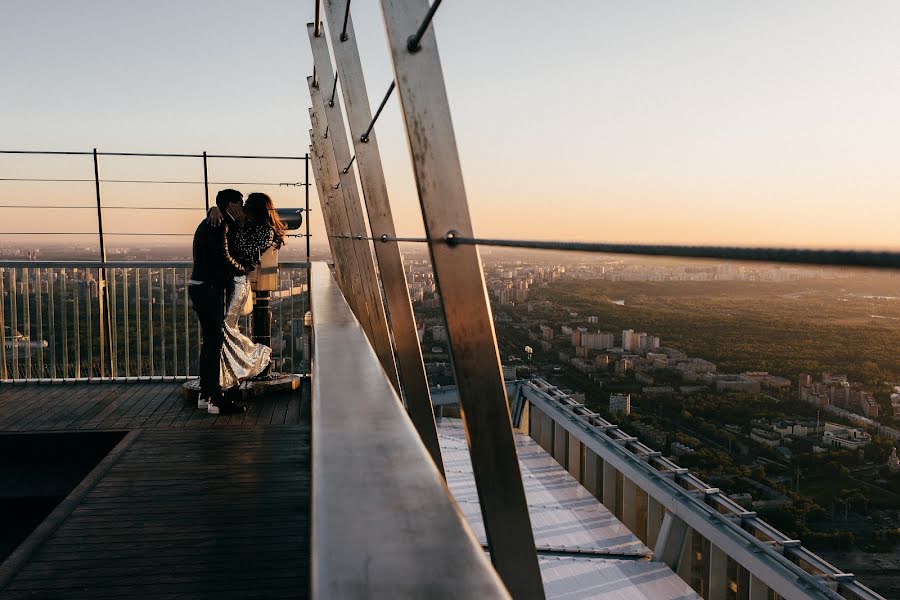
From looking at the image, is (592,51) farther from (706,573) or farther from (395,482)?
(706,573)

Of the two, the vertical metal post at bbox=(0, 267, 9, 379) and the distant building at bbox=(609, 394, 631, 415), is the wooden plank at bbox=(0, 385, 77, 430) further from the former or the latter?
the distant building at bbox=(609, 394, 631, 415)

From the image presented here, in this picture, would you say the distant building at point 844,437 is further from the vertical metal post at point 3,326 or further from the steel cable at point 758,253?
the vertical metal post at point 3,326

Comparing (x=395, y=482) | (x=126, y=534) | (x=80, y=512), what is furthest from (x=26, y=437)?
(x=395, y=482)

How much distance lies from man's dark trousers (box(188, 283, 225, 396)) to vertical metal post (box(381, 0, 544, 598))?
4.08 m

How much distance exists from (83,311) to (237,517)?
14.3 ft

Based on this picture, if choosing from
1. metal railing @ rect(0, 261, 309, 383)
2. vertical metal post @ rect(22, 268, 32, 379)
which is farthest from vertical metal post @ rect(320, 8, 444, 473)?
vertical metal post @ rect(22, 268, 32, 379)

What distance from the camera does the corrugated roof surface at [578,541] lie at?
6004mm

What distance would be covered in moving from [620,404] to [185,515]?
256 centimetres

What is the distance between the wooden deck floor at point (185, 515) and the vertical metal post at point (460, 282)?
921 millimetres

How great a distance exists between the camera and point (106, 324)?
6668 millimetres

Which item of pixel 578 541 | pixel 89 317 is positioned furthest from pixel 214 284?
pixel 578 541

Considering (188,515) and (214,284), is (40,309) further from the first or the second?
(188,515)

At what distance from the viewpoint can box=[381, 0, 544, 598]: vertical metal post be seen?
1093mm

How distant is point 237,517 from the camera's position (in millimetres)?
3133
